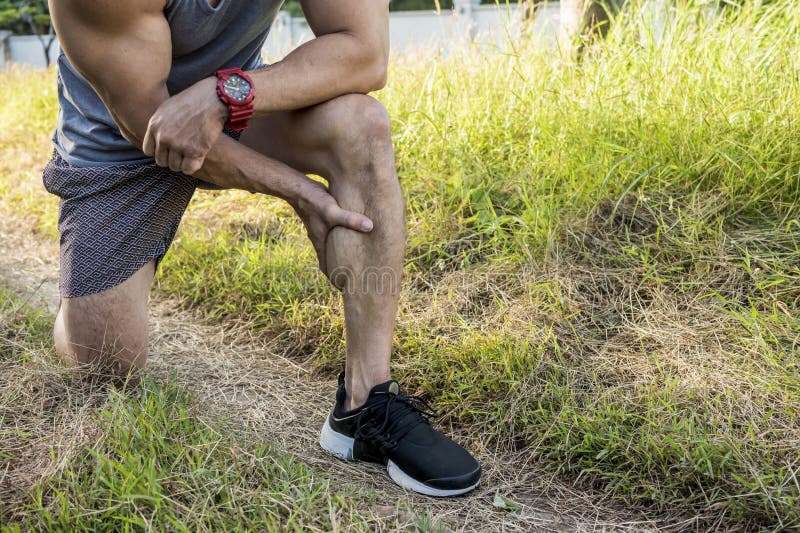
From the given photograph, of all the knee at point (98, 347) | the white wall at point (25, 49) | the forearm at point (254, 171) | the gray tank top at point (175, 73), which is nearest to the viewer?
the forearm at point (254, 171)

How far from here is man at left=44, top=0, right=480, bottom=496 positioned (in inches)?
71.3

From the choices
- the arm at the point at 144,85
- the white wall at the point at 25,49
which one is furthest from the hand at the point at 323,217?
the white wall at the point at 25,49

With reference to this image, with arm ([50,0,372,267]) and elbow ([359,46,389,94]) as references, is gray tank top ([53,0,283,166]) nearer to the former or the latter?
arm ([50,0,372,267])

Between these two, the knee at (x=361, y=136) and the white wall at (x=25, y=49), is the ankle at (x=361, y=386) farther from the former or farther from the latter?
the white wall at (x=25, y=49)

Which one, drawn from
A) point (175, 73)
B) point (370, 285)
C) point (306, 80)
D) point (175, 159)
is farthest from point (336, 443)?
point (175, 73)

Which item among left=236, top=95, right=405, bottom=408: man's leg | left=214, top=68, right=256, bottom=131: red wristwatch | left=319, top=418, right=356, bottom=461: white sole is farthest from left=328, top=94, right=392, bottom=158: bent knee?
left=319, top=418, right=356, bottom=461: white sole

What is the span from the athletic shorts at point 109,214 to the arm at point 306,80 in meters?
0.26

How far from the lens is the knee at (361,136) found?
1.89 meters

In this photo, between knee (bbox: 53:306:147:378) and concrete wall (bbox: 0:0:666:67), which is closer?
knee (bbox: 53:306:147:378)

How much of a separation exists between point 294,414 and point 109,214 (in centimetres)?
80

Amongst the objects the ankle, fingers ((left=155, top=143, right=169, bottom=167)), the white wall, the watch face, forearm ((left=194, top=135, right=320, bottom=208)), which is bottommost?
the white wall

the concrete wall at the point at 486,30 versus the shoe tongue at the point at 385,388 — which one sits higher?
the concrete wall at the point at 486,30

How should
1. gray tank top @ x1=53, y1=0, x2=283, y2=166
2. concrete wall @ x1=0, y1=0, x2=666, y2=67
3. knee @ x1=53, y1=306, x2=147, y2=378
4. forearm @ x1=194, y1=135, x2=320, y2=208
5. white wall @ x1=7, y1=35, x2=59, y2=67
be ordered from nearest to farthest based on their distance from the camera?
forearm @ x1=194, y1=135, x2=320, y2=208, gray tank top @ x1=53, y1=0, x2=283, y2=166, knee @ x1=53, y1=306, x2=147, y2=378, concrete wall @ x1=0, y1=0, x2=666, y2=67, white wall @ x1=7, y1=35, x2=59, y2=67

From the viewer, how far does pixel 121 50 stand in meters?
1.75
